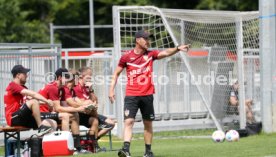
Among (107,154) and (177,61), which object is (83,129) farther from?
(177,61)

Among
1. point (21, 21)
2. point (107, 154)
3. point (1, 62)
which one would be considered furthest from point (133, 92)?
point (21, 21)

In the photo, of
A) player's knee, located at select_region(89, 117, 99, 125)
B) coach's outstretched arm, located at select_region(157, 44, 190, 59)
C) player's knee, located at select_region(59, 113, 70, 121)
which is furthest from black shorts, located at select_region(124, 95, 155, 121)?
player's knee, located at select_region(89, 117, 99, 125)

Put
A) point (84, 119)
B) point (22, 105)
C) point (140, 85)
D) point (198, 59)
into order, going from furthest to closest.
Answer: point (198, 59), point (84, 119), point (22, 105), point (140, 85)

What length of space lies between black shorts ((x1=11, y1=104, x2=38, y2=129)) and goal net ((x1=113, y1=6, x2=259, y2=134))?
18.2ft

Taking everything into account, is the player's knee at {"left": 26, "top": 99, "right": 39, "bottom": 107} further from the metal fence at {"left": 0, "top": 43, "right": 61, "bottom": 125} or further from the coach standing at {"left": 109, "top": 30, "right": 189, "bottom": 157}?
the metal fence at {"left": 0, "top": 43, "right": 61, "bottom": 125}

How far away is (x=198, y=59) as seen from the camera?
25.0m

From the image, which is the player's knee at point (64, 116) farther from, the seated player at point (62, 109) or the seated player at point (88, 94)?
the seated player at point (88, 94)

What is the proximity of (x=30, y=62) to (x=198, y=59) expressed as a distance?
5405mm

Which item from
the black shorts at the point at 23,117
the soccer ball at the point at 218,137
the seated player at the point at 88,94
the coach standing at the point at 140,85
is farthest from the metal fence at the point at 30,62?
the coach standing at the point at 140,85

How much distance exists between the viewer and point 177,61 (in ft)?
83.3

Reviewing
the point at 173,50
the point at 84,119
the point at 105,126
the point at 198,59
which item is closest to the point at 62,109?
the point at 84,119

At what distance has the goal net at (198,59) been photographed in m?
23.0

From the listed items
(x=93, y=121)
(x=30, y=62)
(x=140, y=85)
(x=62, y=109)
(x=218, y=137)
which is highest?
(x=30, y=62)

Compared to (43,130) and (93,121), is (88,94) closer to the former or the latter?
(93,121)
